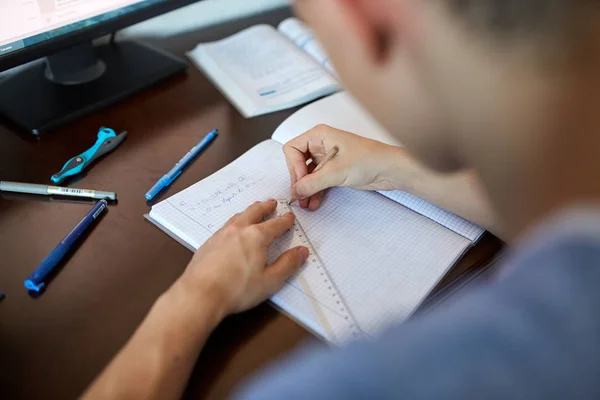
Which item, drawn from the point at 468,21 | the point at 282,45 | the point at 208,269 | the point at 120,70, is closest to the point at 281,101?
the point at 282,45

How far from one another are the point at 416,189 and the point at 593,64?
0.41m

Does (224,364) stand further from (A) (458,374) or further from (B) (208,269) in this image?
(A) (458,374)

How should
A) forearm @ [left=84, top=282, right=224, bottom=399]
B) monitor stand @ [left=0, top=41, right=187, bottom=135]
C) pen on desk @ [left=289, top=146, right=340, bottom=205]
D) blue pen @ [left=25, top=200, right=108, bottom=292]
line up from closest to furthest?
forearm @ [left=84, top=282, right=224, bottom=399], blue pen @ [left=25, top=200, right=108, bottom=292], pen on desk @ [left=289, top=146, right=340, bottom=205], monitor stand @ [left=0, top=41, right=187, bottom=135]

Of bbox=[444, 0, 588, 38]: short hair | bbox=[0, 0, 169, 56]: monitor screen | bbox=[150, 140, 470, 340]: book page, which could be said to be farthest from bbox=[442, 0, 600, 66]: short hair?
bbox=[0, 0, 169, 56]: monitor screen

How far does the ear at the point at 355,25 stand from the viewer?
0.37 m

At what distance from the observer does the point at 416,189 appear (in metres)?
0.72

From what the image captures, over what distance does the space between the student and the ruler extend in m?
0.20

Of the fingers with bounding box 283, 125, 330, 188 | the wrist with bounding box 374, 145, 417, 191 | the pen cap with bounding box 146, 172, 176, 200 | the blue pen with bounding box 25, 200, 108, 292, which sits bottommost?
the wrist with bounding box 374, 145, 417, 191

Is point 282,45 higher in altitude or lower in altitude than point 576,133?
lower

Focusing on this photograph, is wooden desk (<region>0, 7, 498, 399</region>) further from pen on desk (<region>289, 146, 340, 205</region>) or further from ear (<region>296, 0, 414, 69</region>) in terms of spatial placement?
ear (<region>296, 0, 414, 69</region>)

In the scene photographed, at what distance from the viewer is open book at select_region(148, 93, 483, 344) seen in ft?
1.93

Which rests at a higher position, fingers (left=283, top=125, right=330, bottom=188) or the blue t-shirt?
the blue t-shirt

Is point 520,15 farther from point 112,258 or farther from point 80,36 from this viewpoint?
point 80,36

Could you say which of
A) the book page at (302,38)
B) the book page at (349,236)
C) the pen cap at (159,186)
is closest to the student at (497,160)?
the book page at (349,236)
